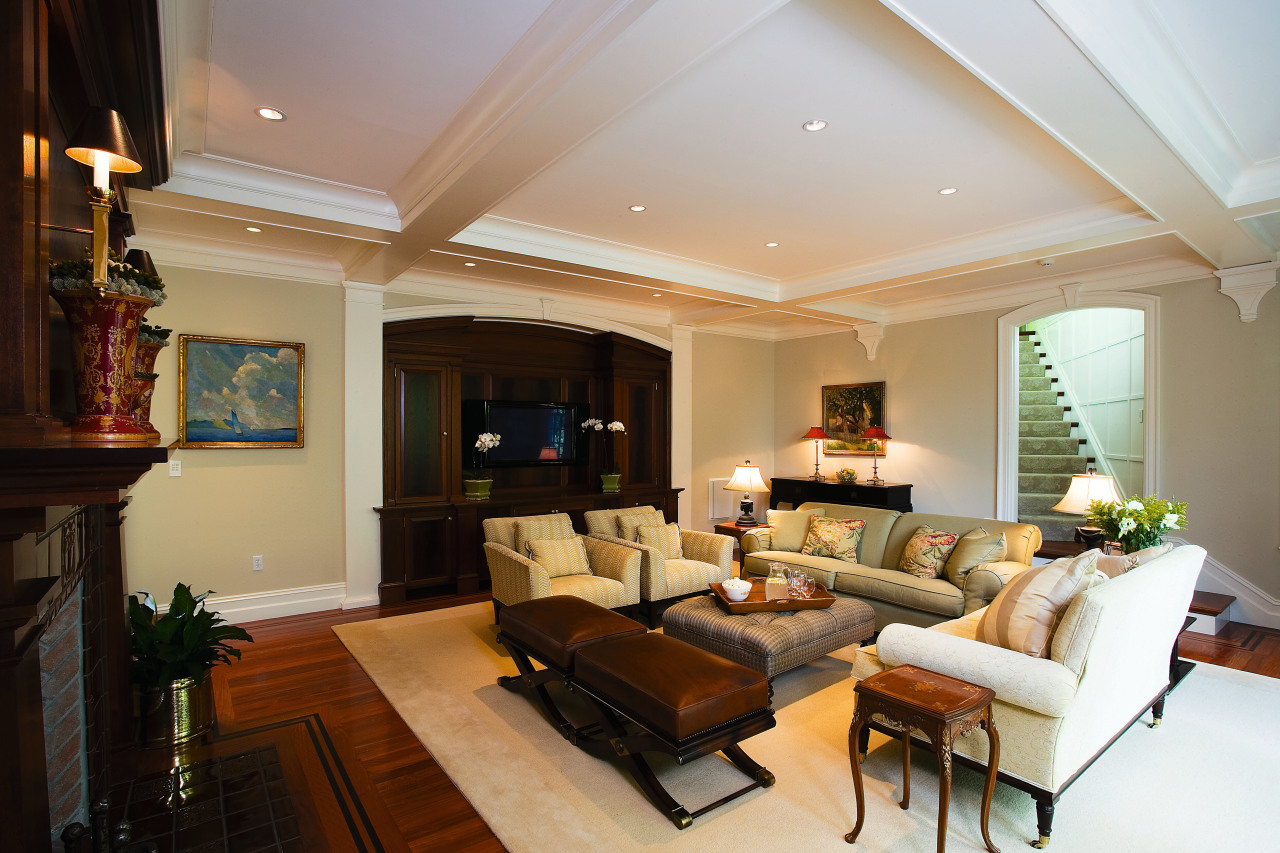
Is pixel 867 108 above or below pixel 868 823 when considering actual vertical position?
above

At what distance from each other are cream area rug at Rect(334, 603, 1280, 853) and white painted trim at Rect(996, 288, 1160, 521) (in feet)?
6.94

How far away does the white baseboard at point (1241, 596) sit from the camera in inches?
188

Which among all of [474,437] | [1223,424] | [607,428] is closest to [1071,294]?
[1223,424]

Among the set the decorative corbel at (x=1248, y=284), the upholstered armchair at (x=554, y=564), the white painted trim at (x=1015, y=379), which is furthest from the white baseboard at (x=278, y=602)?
the decorative corbel at (x=1248, y=284)

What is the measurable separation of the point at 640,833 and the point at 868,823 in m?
0.85

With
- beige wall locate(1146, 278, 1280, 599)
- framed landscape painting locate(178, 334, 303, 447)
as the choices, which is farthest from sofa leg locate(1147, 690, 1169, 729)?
framed landscape painting locate(178, 334, 303, 447)

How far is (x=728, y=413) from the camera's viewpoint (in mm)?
8086

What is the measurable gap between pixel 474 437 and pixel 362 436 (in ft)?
3.63

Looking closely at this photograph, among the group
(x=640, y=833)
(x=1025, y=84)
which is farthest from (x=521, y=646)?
(x=1025, y=84)

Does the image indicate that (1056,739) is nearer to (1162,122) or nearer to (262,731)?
(1162,122)

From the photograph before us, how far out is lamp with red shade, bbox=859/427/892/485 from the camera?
23.1 ft

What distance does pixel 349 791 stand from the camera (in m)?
2.68

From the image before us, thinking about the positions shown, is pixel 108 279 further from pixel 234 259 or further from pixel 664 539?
pixel 664 539

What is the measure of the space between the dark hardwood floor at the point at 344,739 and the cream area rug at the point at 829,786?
0.12m
